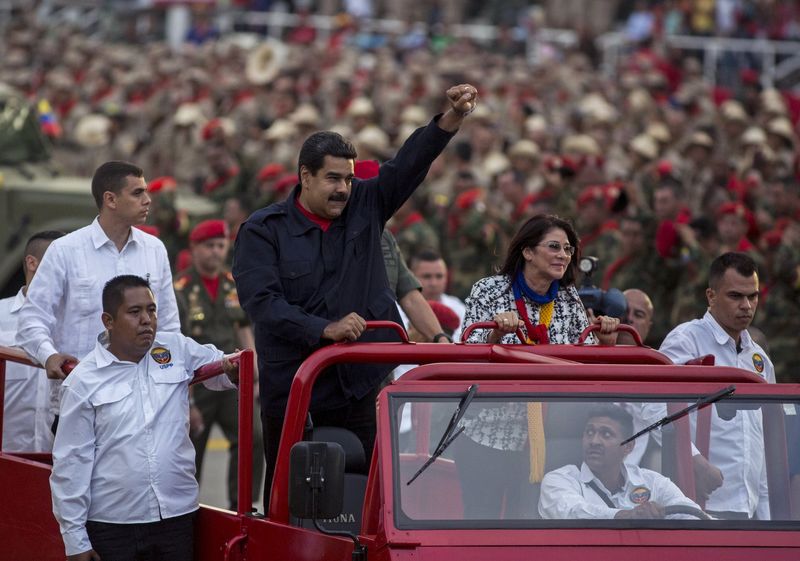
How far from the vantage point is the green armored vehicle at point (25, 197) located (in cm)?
1349

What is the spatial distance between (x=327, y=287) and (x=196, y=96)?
14921 millimetres

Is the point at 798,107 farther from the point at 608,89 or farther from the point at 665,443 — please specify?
the point at 665,443

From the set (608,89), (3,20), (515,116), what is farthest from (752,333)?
(3,20)

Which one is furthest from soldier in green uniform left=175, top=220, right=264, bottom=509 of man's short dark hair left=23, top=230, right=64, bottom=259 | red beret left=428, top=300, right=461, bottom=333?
man's short dark hair left=23, top=230, right=64, bottom=259

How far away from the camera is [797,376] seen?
13000 mm

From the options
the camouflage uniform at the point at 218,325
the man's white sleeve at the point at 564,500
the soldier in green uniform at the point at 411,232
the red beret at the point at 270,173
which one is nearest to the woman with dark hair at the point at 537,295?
the man's white sleeve at the point at 564,500

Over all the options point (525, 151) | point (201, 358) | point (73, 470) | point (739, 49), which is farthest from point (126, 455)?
point (739, 49)

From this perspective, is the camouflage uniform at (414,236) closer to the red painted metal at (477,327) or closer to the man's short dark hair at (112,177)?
the man's short dark hair at (112,177)

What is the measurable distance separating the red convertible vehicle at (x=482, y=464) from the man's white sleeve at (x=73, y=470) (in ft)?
1.74

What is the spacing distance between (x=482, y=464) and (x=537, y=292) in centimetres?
175

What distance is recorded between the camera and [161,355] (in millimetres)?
6094

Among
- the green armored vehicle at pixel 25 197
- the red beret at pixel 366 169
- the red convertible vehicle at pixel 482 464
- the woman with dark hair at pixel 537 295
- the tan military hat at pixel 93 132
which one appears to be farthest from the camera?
the tan military hat at pixel 93 132

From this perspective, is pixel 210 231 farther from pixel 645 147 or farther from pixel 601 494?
pixel 645 147

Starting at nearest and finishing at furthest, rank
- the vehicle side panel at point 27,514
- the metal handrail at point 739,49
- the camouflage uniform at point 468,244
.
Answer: the vehicle side panel at point 27,514
the camouflage uniform at point 468,244
the metal handrail at point 739,49
